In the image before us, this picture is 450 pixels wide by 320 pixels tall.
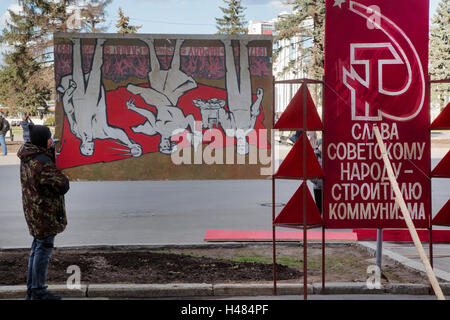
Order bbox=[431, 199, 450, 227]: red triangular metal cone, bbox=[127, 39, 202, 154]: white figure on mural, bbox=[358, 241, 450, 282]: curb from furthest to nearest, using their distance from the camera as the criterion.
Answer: bbox=[127, 39, 202, 154]: white figure on mural, bbox=[358, 241, 450, 282]: curb, bbox=[431, 199, 450, 227]: red triangular metal cone

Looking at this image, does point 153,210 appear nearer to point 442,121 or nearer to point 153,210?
point 153,210

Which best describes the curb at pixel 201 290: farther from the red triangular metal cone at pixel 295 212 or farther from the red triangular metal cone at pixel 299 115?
the red triangular metal cone at pixel 299 115

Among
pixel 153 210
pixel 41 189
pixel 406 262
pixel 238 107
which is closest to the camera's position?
pixel 41 189

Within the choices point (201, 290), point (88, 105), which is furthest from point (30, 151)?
point (201, 290)

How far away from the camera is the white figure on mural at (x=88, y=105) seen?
8.05 meters

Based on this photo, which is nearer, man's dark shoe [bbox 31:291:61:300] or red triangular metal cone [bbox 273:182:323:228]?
man's dark shoe [bbox 31:291:61:300]

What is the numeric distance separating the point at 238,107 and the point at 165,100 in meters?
1.04

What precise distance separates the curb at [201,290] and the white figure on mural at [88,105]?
227 cm

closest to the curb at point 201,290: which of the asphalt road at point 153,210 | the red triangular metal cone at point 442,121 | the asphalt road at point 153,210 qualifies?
the red triangular metal cone at point 442,121

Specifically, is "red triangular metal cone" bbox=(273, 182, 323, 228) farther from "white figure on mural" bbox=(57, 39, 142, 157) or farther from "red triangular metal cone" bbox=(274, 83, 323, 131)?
"white figure on mural" bbox=(57, 39, 142, 157)

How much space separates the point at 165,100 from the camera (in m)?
8.28

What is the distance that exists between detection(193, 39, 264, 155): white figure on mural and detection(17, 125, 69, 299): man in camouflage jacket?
2747 millimetres

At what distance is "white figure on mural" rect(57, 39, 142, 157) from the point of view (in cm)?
805

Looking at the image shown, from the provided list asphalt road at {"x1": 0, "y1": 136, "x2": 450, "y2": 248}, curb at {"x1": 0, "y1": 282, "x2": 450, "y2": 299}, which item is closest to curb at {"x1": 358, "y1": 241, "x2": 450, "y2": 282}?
curb at {"x1": 0, "y1": 282, "x2": 450, "y2": 299}
